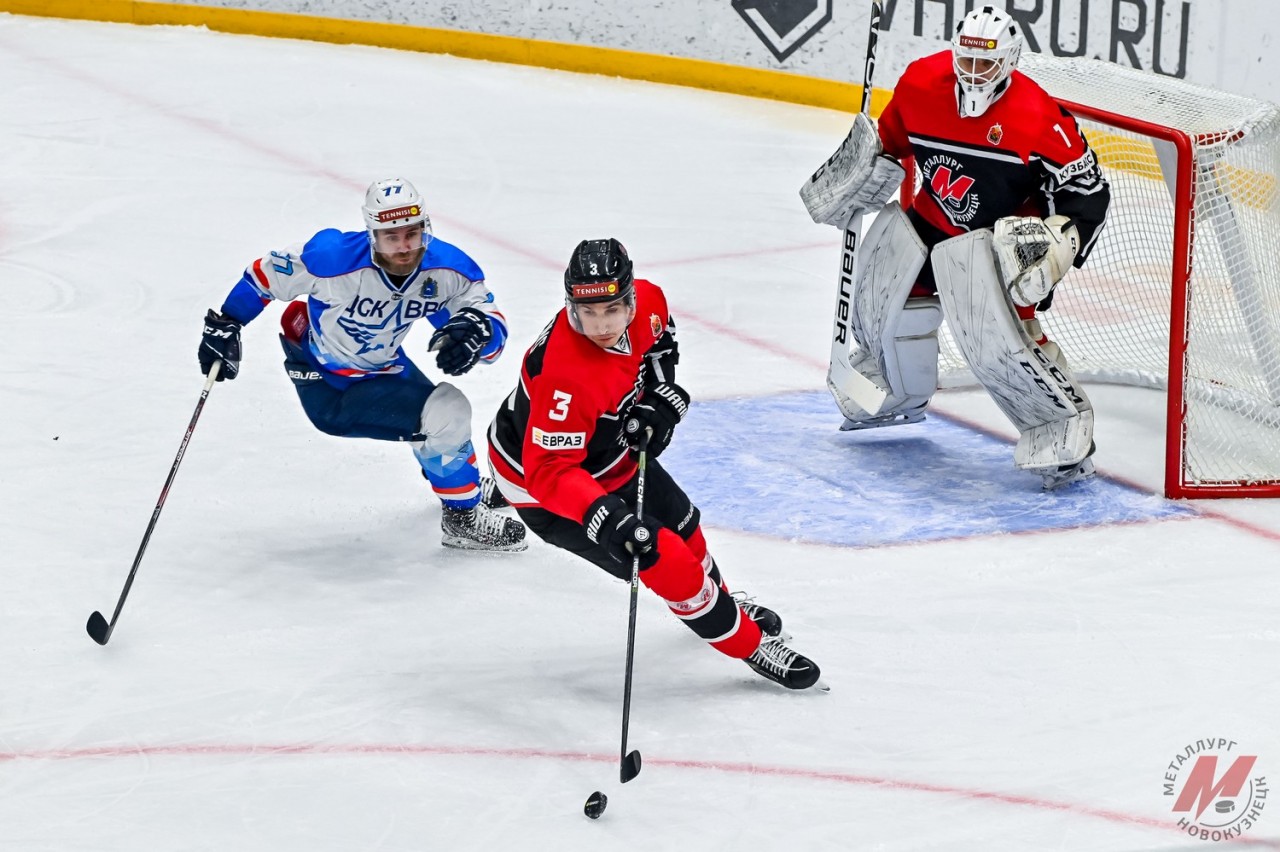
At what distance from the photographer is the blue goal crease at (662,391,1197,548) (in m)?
4.52

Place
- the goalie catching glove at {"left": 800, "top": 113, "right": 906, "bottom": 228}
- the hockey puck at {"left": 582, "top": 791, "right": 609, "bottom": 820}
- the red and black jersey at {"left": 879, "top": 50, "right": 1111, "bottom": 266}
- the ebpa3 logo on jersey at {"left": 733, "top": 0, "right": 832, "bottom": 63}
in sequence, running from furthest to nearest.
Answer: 1. the ebpa3 logo on jersey at {"left": 733, "top": 0, "right": 832, "bottom": 63}
2. the goalie catching glove at {"left": 800, "top": 113, "right": 906, "bottom": 228}
3. the red and black jersey at {"left": 879, "top": 50, "right": 1111, "bottom": 266}
4. the hockey puck at {"left": 582, "top": 791, "right": 609, "bottom": 820}

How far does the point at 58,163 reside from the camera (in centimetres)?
759

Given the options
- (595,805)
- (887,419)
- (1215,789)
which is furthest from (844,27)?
(595,805)

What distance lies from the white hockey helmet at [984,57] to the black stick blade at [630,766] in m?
2.21

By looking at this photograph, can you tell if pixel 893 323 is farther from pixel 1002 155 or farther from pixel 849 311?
pixel 1002 155

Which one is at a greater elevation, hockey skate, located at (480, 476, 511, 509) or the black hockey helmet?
the black hockey helmet

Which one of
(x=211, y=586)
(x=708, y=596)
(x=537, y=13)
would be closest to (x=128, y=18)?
(x=537, y=13)

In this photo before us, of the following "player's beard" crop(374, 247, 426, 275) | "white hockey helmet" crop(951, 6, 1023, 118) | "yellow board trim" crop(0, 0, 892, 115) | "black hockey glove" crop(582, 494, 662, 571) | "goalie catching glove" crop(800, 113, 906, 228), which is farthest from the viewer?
"yellow board trim" crop(0, 0, 892, 115)

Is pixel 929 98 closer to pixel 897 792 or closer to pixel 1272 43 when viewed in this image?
pixel 897 792

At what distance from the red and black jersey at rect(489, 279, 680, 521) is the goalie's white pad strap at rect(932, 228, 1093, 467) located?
134 cm

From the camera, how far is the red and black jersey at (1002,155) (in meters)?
4.56

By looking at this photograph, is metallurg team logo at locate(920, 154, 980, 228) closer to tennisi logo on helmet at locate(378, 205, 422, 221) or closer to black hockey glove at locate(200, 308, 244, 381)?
tennisi logo on helmet at locate(378, 205, 422, 221)

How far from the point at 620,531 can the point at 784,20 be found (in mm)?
6006

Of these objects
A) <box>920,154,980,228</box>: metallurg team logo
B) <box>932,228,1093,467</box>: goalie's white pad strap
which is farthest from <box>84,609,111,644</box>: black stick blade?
<box>920,154,980,228</box>: metallurg team logo
